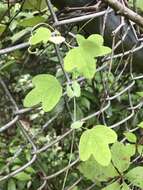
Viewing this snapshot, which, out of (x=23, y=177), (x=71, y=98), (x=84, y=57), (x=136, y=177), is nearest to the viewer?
(x=84, y=57)

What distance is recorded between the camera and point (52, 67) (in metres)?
1.88

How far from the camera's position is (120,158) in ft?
3.71

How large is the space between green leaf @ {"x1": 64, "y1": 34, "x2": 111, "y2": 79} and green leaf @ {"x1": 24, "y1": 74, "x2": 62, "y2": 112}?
4 cm

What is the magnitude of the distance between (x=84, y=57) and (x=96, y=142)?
15 cm

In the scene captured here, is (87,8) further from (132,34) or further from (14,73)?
(14,73)

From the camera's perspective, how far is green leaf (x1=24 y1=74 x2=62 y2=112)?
0.81 m

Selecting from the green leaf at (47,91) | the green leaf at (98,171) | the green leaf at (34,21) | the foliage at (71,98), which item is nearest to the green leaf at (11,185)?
the foliage at (71,98)

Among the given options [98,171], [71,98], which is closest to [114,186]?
[98,171]

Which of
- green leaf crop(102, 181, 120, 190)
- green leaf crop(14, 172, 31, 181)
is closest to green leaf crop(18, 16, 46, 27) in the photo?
green leaf crop(102, 181, 120, 190)

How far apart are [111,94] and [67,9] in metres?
0.44

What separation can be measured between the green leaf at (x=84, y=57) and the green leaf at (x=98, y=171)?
0.36 metres

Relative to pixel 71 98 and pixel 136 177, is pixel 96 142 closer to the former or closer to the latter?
pixel 71 98

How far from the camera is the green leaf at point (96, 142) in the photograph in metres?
0.85

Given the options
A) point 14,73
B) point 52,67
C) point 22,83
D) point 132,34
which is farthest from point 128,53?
point 22,83
